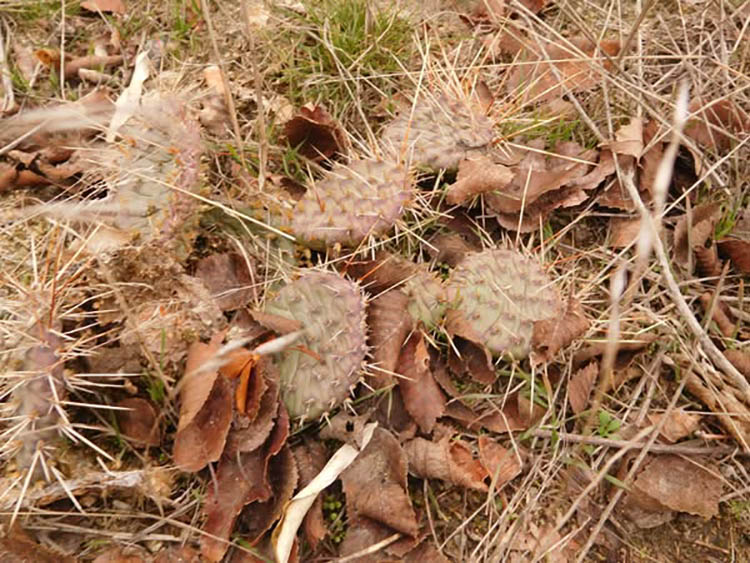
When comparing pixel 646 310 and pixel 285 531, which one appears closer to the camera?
pixel 285 531

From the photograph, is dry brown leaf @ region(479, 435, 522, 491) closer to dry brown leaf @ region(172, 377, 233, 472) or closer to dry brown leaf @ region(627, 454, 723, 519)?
dry brown leaf @ region(627, 454, 723, 519)

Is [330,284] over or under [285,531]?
over

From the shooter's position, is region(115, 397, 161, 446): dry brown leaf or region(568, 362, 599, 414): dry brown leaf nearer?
region(115, 397, 161, 446): dry brown leaf

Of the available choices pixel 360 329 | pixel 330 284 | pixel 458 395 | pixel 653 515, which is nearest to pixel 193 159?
pixel 330 284

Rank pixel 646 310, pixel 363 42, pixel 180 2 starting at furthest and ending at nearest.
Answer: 1. pixel 180 2
2. pixel 363 42
3. pixel 646 310

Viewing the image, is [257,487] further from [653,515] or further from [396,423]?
[653,515]

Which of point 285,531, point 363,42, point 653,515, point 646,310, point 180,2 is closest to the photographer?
point 285,531

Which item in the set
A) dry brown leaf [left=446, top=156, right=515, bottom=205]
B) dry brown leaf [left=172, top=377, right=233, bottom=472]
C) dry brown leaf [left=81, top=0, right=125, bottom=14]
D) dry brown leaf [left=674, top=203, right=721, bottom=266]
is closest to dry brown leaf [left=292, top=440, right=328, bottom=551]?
dry brown leaf [left=172, top=377, right=233, bottom=472]
